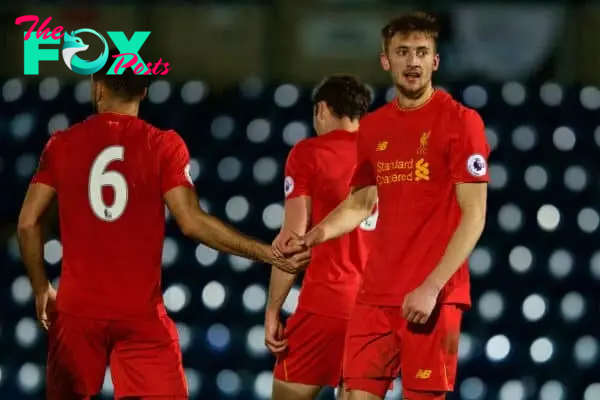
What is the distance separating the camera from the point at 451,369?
363 cm

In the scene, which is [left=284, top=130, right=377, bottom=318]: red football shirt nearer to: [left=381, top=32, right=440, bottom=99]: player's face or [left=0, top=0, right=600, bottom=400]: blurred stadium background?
[left=381, top=32, right=440, bottom=99]: player's face

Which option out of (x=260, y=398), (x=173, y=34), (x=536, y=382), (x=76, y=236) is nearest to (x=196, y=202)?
(x=76, y=236)

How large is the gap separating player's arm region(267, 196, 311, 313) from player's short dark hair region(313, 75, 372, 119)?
353 mm

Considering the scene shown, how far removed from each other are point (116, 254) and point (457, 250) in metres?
0.97

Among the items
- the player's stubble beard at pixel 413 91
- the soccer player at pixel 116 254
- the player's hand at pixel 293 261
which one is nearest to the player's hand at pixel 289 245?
the player's hand at pixel 293 261

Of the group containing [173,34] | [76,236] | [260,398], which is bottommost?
[260,398]

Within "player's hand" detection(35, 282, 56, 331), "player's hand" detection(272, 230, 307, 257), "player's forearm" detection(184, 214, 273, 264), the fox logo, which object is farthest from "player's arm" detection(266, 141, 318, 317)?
the fox logo

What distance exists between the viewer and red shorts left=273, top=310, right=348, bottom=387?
444 cm

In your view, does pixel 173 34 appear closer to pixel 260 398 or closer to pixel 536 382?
pixel 260 398

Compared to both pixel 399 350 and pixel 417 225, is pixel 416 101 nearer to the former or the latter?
pixel 417 225

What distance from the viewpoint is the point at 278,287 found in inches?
171

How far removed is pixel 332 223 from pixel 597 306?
243cm

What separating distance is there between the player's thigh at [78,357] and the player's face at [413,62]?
1.11 m

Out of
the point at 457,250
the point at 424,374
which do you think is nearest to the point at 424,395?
the point at 424,374
